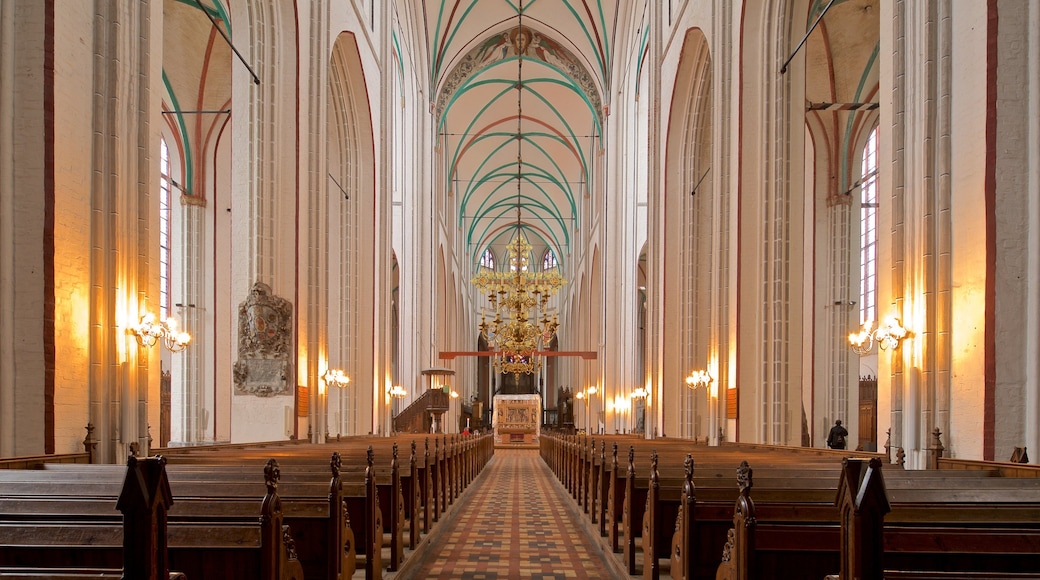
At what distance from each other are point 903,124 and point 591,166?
97.2 feet

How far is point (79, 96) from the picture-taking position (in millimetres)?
7590

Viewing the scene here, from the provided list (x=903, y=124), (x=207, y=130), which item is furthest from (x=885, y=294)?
(x=207, y=130)

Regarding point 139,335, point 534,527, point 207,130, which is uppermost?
point 207,130

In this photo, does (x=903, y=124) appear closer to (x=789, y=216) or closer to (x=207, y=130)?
(x=789, y=216)

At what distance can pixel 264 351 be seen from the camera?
12.8 meters

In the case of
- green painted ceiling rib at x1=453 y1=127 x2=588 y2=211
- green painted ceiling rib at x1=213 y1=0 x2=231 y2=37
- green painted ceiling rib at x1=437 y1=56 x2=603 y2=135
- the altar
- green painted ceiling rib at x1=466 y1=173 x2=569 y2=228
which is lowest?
the altar

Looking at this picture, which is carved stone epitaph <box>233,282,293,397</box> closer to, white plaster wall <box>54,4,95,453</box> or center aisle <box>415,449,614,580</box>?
center aisle <box>415,449,614,580</box>

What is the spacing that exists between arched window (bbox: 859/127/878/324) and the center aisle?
32.0ft

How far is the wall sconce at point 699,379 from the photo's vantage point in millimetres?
14594

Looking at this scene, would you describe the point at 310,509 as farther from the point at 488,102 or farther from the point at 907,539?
the point at 488,102

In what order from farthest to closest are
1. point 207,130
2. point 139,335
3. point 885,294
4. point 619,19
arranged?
point 619,19 → point 207,130 → point 885,294 → point 139,335

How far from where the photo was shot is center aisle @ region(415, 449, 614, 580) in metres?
7.32

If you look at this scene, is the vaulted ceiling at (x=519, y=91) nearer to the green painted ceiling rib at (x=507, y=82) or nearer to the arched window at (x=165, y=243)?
the green painted ceiling rib at (x=507, y=82)

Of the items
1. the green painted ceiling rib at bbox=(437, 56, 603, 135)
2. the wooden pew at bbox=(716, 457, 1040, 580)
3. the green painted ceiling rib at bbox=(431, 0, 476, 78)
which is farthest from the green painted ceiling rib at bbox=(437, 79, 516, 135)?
the wooden pew at bbox=(716, 457, 1040, 580)
